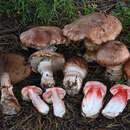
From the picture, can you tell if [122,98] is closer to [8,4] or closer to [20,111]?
[20,111]

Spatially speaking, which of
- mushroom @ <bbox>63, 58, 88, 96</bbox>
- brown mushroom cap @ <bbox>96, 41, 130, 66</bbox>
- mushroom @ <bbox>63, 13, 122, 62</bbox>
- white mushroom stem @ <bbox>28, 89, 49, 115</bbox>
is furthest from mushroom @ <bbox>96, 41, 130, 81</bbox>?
white mushroom stem @ <bbox>28, 89, 49, 115</bbox>

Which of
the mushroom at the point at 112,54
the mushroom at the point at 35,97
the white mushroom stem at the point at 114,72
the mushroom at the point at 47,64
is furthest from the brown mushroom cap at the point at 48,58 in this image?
the white mushroom stem at the point at 114,72

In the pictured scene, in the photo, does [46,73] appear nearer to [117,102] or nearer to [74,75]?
[74,75]

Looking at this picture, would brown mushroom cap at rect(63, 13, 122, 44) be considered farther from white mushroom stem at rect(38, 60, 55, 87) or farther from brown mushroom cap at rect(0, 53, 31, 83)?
brown mushroom cap at rect(0, 53, 31, 83)

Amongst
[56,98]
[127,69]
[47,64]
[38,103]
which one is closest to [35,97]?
[38,103]

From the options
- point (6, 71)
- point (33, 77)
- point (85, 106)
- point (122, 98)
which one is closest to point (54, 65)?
point (33, 77)

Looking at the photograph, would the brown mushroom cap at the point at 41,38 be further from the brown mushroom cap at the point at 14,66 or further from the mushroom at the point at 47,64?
the brown mushroom cap at the point at 14,66
